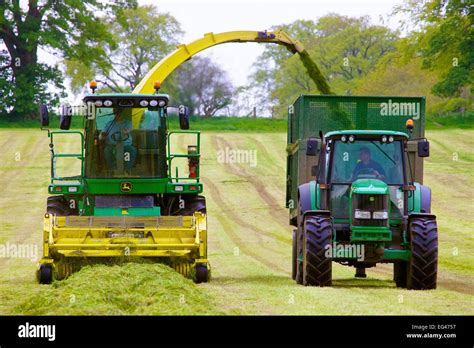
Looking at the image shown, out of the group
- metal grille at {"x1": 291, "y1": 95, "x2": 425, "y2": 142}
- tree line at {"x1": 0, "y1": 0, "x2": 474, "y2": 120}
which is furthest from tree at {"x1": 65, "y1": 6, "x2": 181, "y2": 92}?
metal grille at {"x1": 291, "y1": 95, "x2": 425, "y2": 142}

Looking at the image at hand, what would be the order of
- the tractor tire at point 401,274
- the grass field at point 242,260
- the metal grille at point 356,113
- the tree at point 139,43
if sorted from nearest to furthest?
the grass field at point 242,260, the tractor tire at point 401,274, the metal grille at point 356,113, the tree at point 139,43

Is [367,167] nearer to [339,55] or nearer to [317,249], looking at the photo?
[317,249]

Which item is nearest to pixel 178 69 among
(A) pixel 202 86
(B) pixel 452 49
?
(A) pixel 202 86

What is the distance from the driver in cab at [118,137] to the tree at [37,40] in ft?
121

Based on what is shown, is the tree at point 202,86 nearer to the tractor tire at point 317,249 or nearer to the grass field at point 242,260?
the grass field at point 242,260

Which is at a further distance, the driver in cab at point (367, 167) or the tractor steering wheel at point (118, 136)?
the tractor steering wheel at point (118, 136)

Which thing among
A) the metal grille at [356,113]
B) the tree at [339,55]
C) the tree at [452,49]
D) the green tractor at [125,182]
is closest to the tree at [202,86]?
the tree at [452,49]

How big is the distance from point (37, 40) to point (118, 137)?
123 feet

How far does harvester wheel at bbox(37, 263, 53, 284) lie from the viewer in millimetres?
15365

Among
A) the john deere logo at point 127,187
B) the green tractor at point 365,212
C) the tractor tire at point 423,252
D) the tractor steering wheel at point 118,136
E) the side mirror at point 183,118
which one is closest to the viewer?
the tractor tire at point 423,252

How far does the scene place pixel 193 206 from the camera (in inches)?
699

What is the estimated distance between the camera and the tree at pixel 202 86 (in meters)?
48.2
